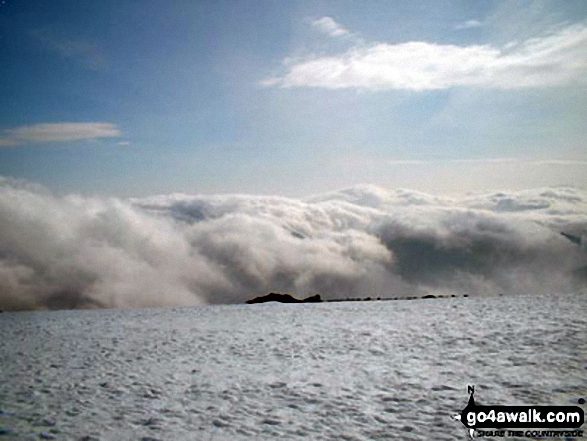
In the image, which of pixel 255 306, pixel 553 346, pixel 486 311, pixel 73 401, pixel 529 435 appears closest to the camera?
pixel 529 435

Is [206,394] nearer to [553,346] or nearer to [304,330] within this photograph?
[304,330]

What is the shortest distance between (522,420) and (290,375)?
5639mm

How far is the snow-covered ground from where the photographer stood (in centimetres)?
788

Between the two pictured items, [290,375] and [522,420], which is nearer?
[522,420]

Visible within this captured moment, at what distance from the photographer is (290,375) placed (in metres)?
11.2

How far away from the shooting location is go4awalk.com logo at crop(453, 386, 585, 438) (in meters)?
7.18

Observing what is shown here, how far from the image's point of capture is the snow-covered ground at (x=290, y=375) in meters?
7.88

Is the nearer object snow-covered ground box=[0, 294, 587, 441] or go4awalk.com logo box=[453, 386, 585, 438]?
go4awalk.com logo box=[453, 386, 585, 438]

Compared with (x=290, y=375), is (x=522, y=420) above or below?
below

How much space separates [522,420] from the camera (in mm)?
7711

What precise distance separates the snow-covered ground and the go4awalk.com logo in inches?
12.0

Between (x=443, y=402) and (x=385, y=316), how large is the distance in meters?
13.4

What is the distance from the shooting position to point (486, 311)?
21.3 metres

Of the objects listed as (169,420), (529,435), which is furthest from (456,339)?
(169,420)
